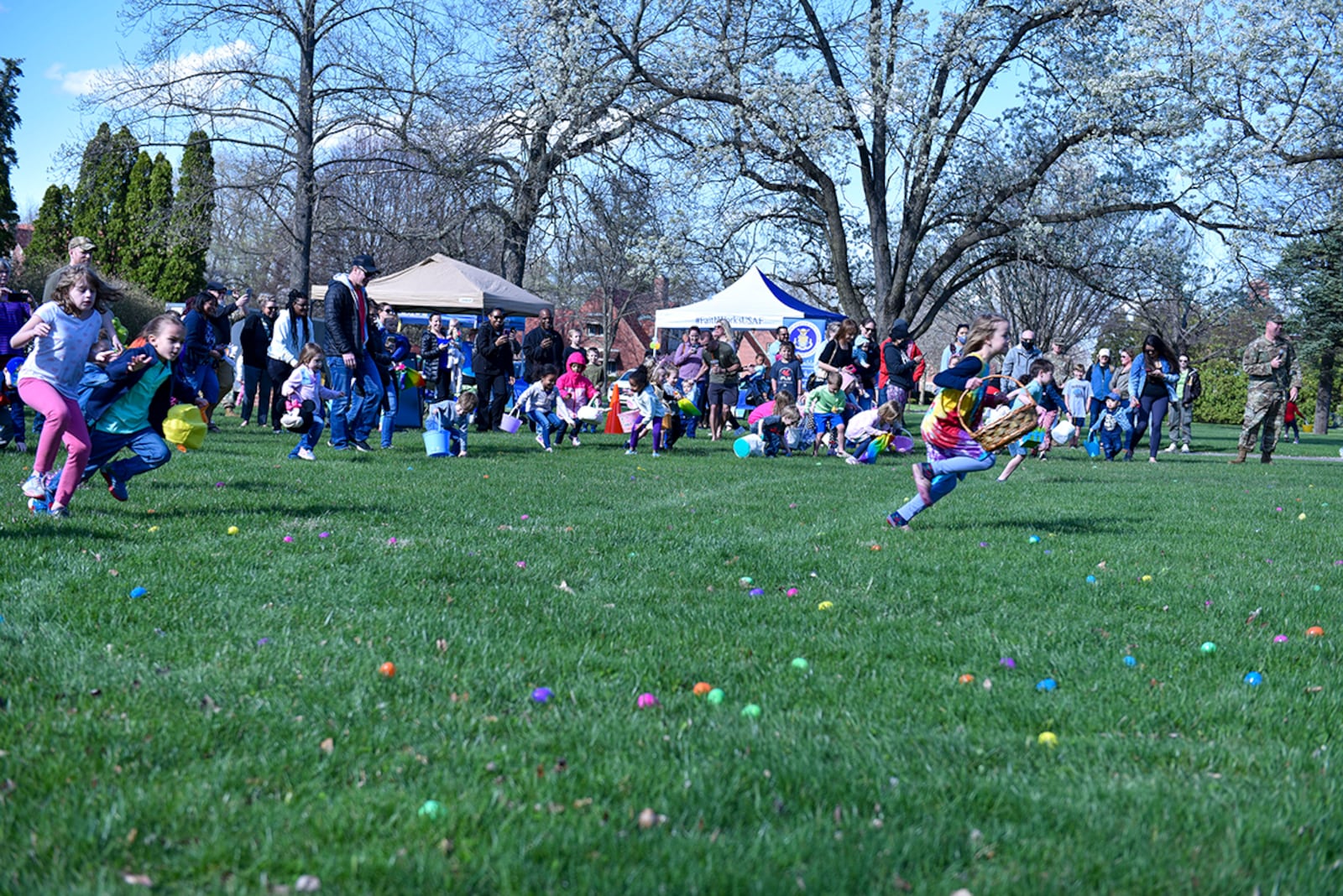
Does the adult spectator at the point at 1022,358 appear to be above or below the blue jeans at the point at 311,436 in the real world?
above

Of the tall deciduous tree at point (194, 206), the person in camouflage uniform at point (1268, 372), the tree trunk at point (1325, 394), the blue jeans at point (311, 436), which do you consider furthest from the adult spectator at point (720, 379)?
the tree trunk at point (1325, 394)

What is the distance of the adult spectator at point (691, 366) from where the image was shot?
1862cm

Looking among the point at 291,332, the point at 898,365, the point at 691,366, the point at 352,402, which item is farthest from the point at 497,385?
the point at 898,365

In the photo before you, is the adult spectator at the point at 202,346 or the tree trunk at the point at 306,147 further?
the tree trunk at the point at 306,147

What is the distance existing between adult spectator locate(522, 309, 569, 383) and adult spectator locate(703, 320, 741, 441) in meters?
2.37

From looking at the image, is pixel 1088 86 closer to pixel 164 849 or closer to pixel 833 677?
pixel 833 677

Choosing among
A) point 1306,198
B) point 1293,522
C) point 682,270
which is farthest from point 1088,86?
point 1293,522

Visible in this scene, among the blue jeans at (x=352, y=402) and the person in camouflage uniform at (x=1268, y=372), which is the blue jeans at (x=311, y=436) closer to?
the blue jeans at (x=352, y=402)

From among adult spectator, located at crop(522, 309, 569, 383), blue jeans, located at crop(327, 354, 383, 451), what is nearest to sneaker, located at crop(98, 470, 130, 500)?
blue jeans, located at crop(327, 354, 383, 451)

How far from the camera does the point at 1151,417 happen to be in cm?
1809

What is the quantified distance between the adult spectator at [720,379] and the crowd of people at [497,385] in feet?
0.10

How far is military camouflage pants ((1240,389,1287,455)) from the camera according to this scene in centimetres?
1677

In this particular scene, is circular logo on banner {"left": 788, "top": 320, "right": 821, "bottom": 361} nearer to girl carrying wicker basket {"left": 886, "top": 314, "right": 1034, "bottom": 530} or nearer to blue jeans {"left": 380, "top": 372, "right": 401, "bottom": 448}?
blue jeans {"left": 380, "top": 372, "right": 401, "bottom": 448}

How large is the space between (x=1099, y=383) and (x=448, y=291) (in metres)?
12.5
